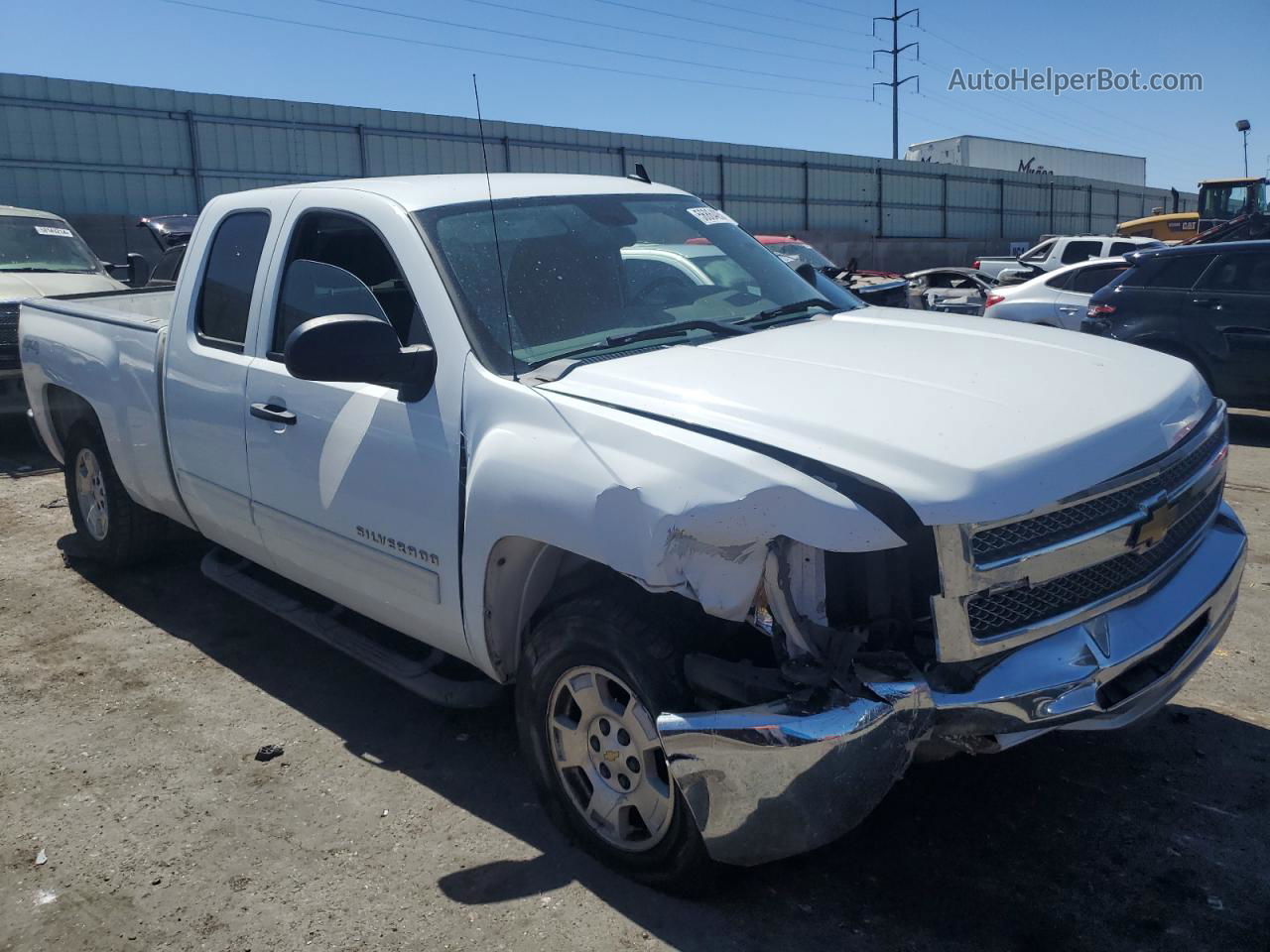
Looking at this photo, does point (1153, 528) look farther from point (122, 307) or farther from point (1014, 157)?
point (1014, 157)

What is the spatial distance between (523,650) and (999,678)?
4.41 ft

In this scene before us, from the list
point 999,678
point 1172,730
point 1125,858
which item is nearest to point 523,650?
point 999,678

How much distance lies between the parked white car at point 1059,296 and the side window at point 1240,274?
2.32 metres

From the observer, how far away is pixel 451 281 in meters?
3.44

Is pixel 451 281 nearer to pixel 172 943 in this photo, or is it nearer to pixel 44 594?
pixel 172 943

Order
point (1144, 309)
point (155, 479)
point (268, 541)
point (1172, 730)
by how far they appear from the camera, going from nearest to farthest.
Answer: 1. point (1172, 730)
2. point (268, 541)
3. point (155, 479)
4. point (1144, 309)

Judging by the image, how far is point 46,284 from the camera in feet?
33.4

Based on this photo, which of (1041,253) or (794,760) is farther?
(1041,253)

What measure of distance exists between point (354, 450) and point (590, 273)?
994mm

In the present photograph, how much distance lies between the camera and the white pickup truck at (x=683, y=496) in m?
2.52

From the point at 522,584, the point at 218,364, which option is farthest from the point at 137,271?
the point at 522,584

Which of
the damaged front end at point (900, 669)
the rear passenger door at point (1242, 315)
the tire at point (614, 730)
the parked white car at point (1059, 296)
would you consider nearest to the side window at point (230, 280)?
the tire at point (614, 730)

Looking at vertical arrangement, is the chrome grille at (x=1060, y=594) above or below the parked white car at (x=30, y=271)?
below

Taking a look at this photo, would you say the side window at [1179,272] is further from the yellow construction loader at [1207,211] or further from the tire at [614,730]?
the yellow construction loader at [1207,211]
